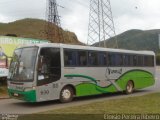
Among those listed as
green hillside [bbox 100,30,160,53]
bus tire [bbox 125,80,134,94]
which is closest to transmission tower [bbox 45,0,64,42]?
green hillside [bbox 100,30,160,53]

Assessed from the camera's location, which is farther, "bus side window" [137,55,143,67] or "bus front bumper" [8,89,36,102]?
"bus side window" [137,55,143,67]

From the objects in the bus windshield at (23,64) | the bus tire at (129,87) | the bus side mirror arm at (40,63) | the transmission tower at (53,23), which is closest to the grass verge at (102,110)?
the bus side mirror arm at (40,63)

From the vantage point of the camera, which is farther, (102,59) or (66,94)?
(102,59)

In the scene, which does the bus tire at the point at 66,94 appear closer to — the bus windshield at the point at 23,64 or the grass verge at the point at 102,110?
the bus windshield at the point at 23,64

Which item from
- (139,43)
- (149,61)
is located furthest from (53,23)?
(139,43)

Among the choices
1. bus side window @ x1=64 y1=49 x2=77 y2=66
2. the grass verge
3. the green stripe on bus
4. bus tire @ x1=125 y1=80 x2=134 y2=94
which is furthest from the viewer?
bus tire @ x1=125 y1=80 x2=134 y2=94

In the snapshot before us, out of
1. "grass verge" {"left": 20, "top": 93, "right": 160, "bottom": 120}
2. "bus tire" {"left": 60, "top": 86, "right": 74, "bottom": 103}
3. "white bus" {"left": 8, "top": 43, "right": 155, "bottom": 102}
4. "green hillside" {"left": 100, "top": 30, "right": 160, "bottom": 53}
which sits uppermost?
"green hillside" {"left": 100, "top": 30, "right": 160, "bottom": 53}

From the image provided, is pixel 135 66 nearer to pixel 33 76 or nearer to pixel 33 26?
pixel 33 76

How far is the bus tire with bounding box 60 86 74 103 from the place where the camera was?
701 inches

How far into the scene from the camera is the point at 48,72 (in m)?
16.9

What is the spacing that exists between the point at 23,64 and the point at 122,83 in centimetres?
760

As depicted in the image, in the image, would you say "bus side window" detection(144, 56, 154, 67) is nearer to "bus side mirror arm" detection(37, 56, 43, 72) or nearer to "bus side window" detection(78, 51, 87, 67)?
"bus side window" detection(78, 51, 87, 67)

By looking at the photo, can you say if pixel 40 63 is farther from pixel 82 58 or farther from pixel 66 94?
pixel 82 58

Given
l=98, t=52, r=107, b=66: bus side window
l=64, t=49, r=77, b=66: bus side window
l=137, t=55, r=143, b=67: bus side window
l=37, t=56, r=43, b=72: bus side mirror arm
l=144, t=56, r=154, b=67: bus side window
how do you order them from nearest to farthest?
l=37, t=56, r=43, b=72: bus side mirror arm → l=64, t=49, r=77, b=66: bus side window → l=98, t=52, r=107, b=66: bus side window → l=137, t=55, r=143, b=67: bus side window → l=144, t=56, r=154, b=67: bus side window
